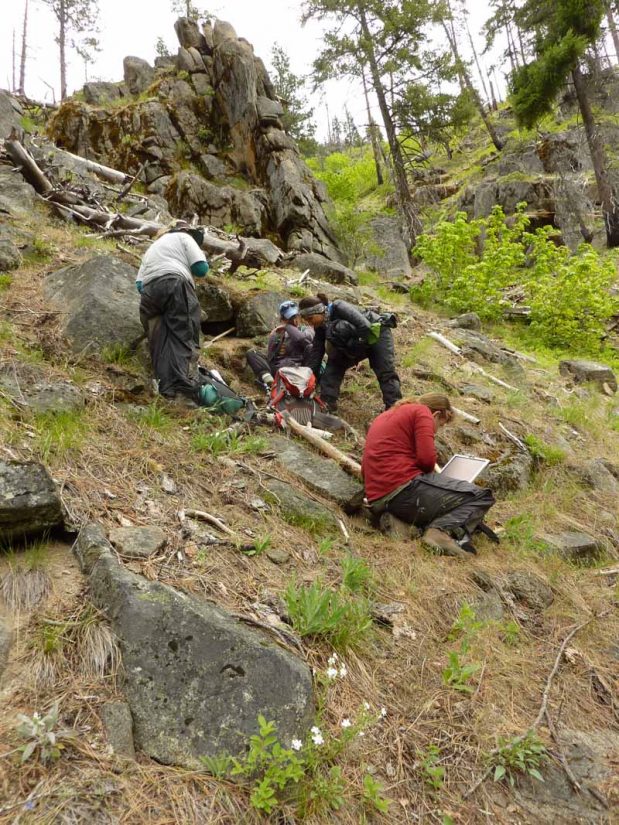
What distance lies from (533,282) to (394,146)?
700cm

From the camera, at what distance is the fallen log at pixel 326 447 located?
5.39 m

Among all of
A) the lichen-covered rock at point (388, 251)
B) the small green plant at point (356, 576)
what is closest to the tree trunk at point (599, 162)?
the lichen-covered rock at point (388, 251)

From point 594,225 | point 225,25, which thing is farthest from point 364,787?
point 225,25

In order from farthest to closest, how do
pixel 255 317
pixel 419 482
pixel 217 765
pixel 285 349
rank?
pixel 255 317
pixel 285 349
pixel 419 482
pixel 217 765

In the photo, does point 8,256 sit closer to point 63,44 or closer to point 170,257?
point 170,257

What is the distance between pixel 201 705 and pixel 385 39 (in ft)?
60.8

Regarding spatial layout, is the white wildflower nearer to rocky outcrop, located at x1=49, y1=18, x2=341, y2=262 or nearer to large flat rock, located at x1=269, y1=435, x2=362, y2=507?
large flat rock, located at x1=269, y1=435, x2=362, y2=507

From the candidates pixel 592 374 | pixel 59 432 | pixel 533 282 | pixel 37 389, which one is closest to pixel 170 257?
pixel 37 389

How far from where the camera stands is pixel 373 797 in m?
2.18

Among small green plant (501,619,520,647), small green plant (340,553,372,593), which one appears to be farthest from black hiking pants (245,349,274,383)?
small green plant (501,619,520,647)

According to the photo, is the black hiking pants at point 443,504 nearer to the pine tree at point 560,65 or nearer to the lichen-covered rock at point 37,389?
the lichen-covered rock at point 37,389

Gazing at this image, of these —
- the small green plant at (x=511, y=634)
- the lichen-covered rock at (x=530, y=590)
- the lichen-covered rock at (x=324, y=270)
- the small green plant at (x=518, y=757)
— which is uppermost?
the lichen-covered rock at (x=324, y=270)

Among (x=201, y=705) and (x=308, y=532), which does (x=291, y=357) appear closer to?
(x=308, y=532)

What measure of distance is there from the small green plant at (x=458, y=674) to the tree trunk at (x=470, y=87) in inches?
674
